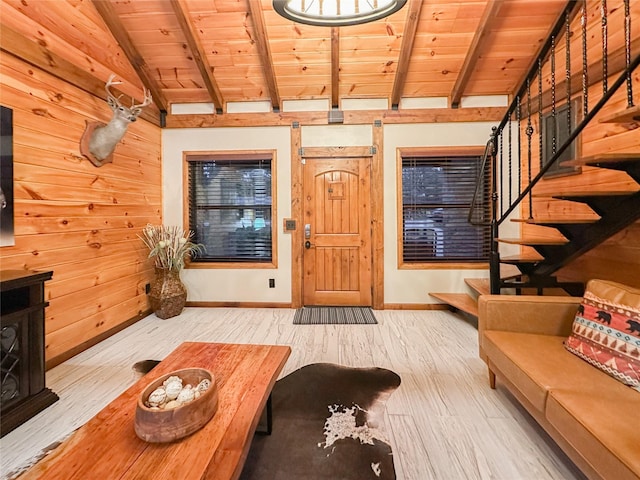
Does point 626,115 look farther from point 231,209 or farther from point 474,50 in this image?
point 231,209

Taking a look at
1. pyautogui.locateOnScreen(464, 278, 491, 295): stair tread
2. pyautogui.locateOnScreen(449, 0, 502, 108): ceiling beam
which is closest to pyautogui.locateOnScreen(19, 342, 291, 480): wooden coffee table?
pyautogui.locateOnScreen(464, 278, 491, 295): stair tread

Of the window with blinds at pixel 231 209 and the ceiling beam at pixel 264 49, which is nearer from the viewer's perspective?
the ceiling beam at pixel 264 49

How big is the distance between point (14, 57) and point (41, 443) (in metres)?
2.67

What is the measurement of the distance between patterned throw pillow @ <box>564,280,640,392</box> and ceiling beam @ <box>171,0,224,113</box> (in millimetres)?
4031

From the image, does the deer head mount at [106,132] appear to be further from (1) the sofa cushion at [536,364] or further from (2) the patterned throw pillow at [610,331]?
(2) the patterned throw pillow at [610,331]

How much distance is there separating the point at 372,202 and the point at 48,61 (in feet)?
11.4

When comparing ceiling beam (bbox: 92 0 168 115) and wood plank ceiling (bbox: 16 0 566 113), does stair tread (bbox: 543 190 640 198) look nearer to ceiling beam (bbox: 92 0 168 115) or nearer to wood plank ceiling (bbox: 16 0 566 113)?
wood plank ceiling (bbox: 16 0 566 113)


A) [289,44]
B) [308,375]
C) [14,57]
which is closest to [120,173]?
[14,57]

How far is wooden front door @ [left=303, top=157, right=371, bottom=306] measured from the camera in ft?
13.3

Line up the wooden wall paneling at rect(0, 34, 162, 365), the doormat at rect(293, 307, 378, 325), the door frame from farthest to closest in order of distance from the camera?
the door frame < the doormat at rect(293, 307, 378, 325) < the wooden wall paneling at rect(0, 34, 162, 365)

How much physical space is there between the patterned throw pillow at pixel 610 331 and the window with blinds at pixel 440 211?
7.26 ft

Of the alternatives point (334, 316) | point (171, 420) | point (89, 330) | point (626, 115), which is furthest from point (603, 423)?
point (89, 330)

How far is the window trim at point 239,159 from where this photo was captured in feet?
13.4

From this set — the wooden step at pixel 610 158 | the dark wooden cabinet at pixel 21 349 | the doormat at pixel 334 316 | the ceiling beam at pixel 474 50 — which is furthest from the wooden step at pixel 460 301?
the dark wooden cabinet at pixel 21 349
